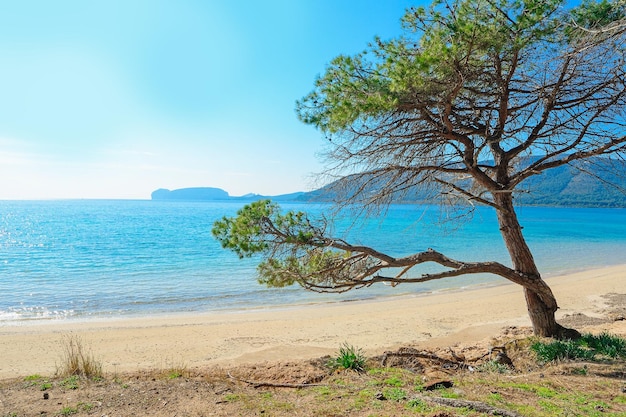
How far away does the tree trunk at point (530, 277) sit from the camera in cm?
690

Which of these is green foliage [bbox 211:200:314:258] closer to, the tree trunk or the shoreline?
Answer: the tree trunk

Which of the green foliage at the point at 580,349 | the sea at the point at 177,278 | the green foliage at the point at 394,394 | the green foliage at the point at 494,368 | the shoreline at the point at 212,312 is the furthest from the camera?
the sea at the point at 177,278

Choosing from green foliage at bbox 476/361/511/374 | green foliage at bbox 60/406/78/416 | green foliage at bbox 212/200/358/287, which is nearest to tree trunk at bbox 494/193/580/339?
green foliage at bbox 476/361/511/374

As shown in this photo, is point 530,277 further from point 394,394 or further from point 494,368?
point 394,394

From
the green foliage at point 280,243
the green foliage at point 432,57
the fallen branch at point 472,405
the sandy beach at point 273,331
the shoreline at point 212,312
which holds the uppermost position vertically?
the green foliage at point 432,57

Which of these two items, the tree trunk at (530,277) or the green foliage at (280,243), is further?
the tree trunk at (530,277)

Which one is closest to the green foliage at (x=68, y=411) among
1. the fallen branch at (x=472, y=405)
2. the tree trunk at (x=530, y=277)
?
the fallen branch at (x=472, y=405)

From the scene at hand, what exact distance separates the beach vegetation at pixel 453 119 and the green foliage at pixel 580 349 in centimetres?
44

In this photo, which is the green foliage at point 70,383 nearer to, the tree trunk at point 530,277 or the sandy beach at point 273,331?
the sandy beach at point 273,331

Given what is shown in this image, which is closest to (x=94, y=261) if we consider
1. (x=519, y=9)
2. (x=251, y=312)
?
(x=251, y=312)

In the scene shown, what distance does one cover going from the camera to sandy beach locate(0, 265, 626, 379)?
882cm

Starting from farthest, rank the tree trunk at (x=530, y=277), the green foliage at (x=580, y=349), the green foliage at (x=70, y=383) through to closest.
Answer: the tree trunk at (x=530, y=277), the green foliage at (x=580, y=349), the green foliage at (x=70, y=383)

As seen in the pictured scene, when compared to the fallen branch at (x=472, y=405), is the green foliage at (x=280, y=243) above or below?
above

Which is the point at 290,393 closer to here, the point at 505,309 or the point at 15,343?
the point at 15,343
